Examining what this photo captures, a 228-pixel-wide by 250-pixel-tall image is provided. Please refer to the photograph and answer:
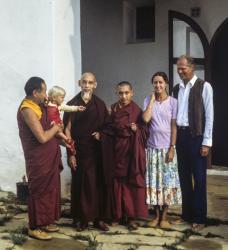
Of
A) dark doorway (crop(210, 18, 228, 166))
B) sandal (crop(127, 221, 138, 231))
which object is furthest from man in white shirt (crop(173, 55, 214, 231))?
dark doorway (crop(210, 18, 228, 166))

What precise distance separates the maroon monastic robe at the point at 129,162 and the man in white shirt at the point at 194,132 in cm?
42

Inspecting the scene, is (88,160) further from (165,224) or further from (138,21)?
(138,21)

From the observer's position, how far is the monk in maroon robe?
15.9ft

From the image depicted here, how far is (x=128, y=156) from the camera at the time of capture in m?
4.90

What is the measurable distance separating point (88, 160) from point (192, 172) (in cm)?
114

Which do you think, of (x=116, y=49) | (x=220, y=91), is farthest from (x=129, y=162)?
(x=116, y=49)

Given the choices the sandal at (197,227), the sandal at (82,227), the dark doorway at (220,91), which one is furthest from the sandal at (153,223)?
the dark doorway at (220,91)

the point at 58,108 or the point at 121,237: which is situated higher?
the point at 58,108

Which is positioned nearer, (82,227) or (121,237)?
(121,237)

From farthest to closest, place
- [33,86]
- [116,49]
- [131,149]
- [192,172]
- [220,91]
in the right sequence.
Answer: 1. [116,49]
2. [220,91]
3. [192,172]
4. [131,149]
5. [33,86]

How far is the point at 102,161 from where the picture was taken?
480 cm

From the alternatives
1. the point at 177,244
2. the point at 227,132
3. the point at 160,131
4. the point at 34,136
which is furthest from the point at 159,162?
the point at 227,132

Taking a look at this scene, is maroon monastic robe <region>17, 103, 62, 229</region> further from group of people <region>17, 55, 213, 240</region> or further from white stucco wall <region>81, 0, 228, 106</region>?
white stucco wall <region>81, 0, 228, 106</region>

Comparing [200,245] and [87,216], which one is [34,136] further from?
[200,245]
